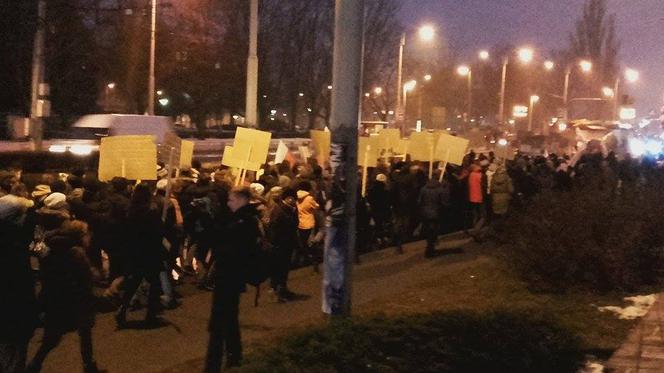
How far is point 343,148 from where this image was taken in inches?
327

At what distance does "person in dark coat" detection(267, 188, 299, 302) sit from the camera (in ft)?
40.5

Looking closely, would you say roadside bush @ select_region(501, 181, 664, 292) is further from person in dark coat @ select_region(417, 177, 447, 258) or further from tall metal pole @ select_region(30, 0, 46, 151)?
tall metal pole @ select_region(30, 0, 46, 151)

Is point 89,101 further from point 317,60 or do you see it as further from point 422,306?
point 422,306

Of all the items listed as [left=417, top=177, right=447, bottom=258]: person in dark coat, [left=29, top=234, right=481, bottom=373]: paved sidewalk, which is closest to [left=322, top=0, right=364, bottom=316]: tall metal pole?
[left=29, top=234, right=481, bottom=373]: paved sidewalk

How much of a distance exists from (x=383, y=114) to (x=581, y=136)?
527 inches

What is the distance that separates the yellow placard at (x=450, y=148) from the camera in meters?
19.6

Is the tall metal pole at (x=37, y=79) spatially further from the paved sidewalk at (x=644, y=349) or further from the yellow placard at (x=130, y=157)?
the paved sidewalk at (x=644, y=349)

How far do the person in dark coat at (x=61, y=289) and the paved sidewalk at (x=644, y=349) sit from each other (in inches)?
161

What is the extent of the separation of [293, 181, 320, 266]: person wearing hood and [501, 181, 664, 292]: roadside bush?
278 centimetres

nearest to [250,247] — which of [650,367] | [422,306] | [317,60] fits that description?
[650,367]

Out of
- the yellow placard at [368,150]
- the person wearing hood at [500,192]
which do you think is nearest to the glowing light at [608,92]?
the person wearing hood at [500,192]

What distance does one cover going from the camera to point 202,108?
2406 inches

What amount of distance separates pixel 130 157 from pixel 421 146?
27.1 feet

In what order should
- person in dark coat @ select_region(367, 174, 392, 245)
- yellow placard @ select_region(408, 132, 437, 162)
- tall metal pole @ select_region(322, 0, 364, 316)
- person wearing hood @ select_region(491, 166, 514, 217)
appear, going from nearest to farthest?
tall metal pole @ select_region(322, 0, 364, 316)
person in dark coat @ select_region(367, 174, 392, 245)
person wearing hood @ select_region(491, 166, 514, 217)
yellow placard @ select_region(408, 132, 437, 162)
